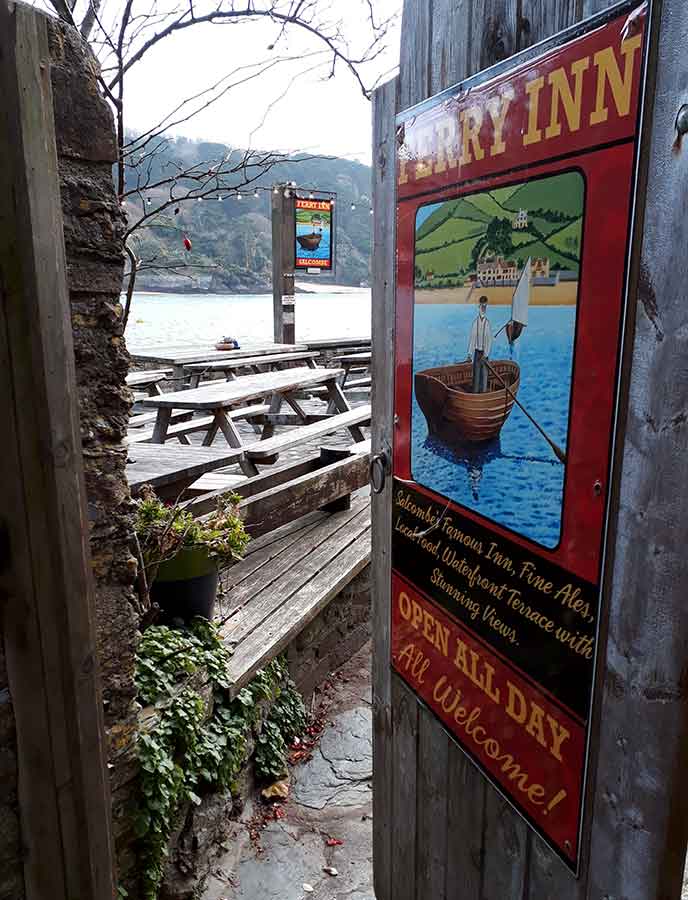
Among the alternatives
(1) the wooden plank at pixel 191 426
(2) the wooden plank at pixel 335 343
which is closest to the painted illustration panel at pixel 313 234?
(2) the wooden plank at pixel 335 343

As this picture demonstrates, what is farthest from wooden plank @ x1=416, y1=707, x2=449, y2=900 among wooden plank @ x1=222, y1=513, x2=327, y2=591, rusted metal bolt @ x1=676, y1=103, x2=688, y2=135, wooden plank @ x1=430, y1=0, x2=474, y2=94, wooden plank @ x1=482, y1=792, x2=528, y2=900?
wooden plank @ x1=222, y1=513, x2=327, y2=591

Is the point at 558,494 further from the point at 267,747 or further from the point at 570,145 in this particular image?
the point at 267,747

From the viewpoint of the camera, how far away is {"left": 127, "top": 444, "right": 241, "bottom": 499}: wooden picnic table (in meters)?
2.89

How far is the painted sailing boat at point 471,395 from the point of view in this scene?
1.39m

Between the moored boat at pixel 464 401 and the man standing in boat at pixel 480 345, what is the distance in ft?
0.05

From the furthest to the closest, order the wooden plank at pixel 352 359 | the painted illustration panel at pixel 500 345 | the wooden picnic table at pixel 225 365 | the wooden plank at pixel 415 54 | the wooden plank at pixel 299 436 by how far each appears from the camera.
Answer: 1. the wooden plank at pixel 352 359
2. the wooden picnic table at pixel 225 365
3. the wooden plank at pixel 299 436
4. the wooden plank at pixel 415 54
5. the painted illustration panel at pixel 500 345

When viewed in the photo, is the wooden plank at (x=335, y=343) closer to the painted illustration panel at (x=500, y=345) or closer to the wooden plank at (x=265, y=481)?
the wooden plank at (x=265, y=481)

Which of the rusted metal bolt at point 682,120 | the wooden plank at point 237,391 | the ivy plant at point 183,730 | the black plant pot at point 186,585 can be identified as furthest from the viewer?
the wooden plank at point 237,391

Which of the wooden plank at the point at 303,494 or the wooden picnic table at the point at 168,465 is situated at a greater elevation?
the wooden picnic table at the point at 168,465

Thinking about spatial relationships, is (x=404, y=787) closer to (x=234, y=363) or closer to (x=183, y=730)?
(x=183, y=730)

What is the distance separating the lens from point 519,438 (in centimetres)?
143

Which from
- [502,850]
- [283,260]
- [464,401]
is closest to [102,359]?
[464,401]

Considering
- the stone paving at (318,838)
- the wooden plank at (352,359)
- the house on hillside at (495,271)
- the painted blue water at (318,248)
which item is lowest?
the stone paving at (318,838)

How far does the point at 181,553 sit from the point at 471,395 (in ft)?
5.30
